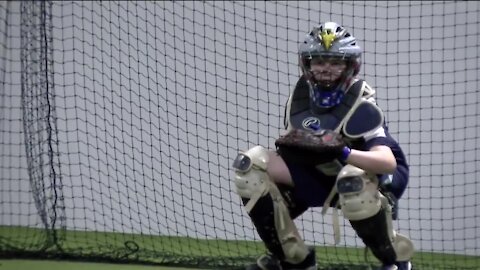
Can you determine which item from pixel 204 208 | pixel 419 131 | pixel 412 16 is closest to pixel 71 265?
pixel 204 208

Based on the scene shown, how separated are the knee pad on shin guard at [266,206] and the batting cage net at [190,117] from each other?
101 centimetres

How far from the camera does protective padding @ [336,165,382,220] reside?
2.21 metres

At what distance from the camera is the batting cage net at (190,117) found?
11.6 feet

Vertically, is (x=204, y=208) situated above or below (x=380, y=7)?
below

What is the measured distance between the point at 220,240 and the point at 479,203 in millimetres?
1212

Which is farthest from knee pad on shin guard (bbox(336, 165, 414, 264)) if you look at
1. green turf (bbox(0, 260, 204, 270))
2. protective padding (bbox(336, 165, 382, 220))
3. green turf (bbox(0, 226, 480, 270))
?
green turf (bbox(0, 260, 204, 270))

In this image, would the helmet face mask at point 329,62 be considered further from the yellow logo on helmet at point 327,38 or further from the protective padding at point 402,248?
the protective padding at point 402,248

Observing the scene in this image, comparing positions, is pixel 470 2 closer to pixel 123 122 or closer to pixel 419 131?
pixel 419 131

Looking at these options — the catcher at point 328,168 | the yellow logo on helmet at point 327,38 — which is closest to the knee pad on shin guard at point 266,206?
the catcher at point 328,168

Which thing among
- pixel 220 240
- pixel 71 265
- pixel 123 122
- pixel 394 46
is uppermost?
pixel 394 46

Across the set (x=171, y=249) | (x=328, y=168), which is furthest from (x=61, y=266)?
(x=328, y=168)

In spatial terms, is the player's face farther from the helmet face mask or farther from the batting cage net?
the batting cage net

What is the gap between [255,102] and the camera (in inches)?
146

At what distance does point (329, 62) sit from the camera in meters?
2.38
